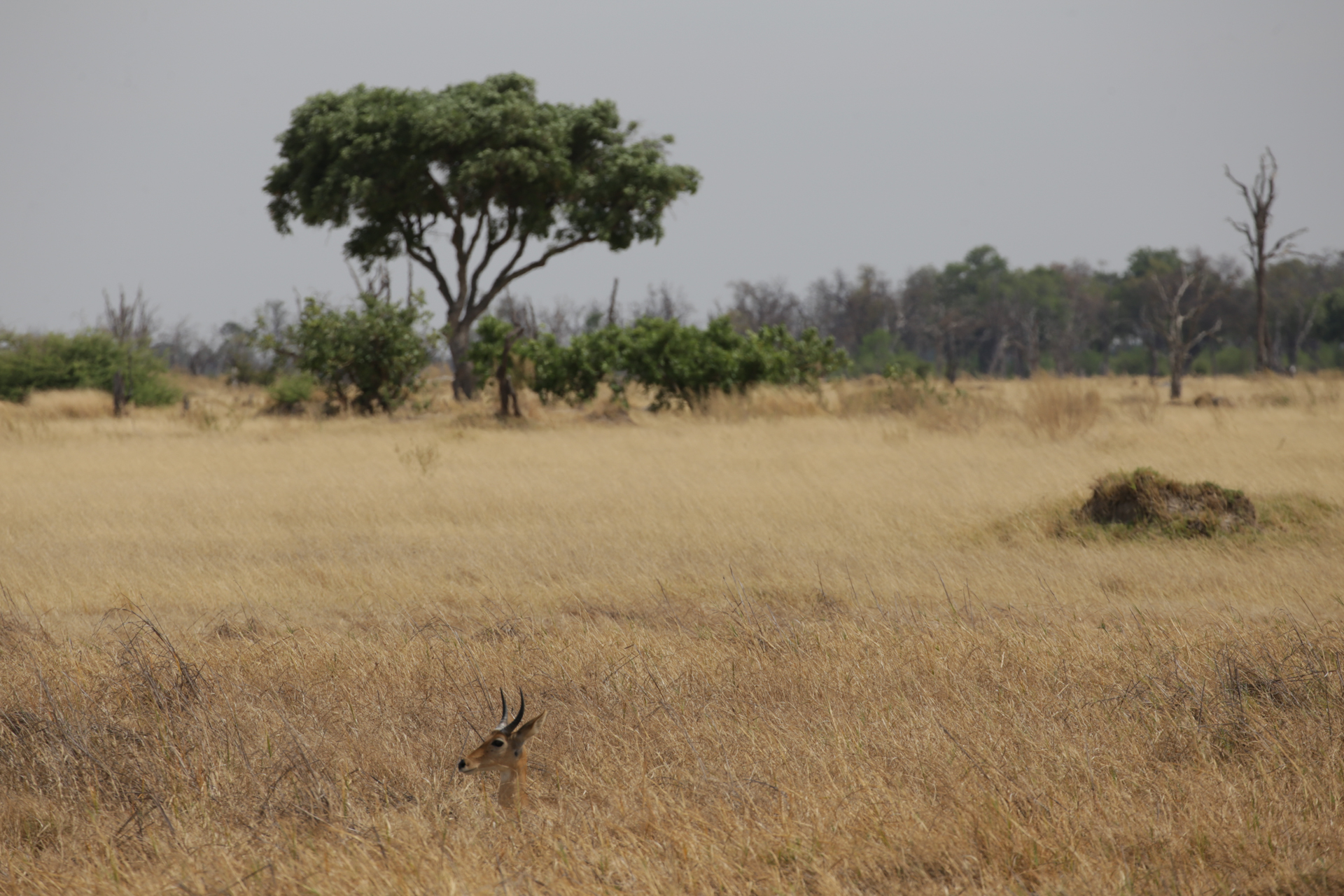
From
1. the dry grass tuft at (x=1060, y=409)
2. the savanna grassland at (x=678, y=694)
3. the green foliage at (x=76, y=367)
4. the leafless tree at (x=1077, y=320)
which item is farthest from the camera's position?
the leafless tree at (x=1077, y=320)

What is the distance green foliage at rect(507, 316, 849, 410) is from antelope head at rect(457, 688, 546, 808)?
17699 millimetres

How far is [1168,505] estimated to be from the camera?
7.87m

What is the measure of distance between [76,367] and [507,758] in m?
29.6

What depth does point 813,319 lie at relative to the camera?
262 ft

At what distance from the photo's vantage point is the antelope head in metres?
2.85

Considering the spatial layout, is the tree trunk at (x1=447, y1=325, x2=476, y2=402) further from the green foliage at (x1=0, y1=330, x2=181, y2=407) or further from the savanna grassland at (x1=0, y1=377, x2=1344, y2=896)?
the savanna grassland at (x1=0, y1=377, x2=1344, y2=896)

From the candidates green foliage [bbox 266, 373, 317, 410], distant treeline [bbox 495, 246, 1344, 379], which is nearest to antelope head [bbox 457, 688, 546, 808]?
green foliage [bbox 266, 373, 317, 410]

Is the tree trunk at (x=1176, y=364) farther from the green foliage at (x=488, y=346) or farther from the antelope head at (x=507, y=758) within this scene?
the antelope head at (x=507, y=758)

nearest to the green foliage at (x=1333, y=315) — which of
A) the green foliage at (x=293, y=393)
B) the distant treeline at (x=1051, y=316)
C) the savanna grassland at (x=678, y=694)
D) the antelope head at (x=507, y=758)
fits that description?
the distant treeline at (x=1051, y=316)

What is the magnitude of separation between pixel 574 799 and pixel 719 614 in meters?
2.41

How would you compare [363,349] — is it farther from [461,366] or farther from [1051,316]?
[1051,316]

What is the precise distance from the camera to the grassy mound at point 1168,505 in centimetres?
764

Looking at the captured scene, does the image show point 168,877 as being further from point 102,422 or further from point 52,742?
point 102,422

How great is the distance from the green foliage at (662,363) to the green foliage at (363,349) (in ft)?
7.95
